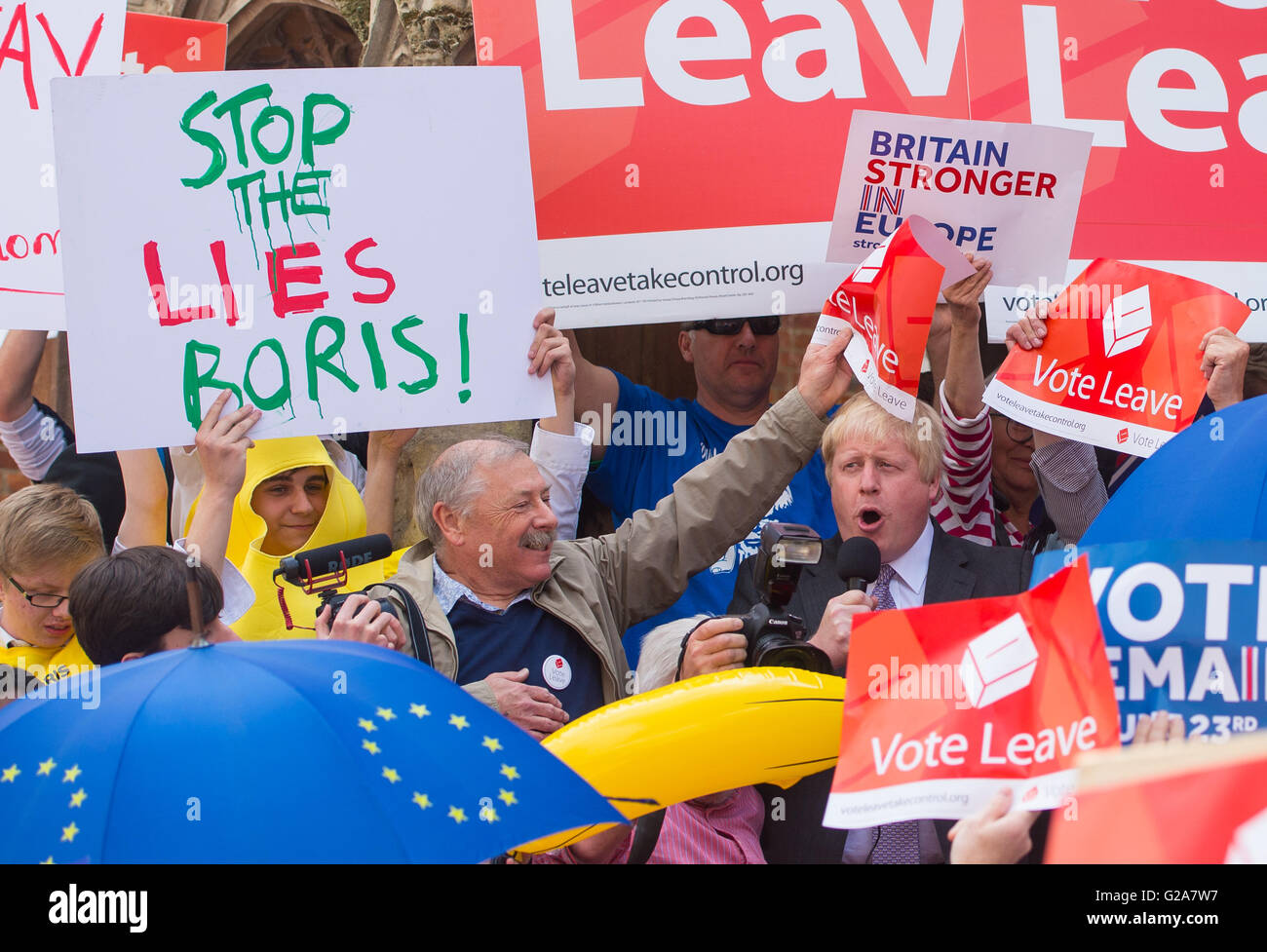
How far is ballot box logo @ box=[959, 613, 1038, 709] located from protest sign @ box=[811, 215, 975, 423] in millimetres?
1213

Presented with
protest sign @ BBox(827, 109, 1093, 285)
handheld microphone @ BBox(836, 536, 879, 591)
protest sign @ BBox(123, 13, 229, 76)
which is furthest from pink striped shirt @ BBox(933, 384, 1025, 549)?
protest sign @ BBox(123, 13, 229, 76)

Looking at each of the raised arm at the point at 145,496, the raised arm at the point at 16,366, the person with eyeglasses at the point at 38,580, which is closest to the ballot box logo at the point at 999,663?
the person with eyeglasses at the point at 38,580

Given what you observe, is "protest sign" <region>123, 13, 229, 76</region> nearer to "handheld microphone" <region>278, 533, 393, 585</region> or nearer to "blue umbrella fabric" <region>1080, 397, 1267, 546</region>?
"handheld microphone" <region>278, 533, 393, 585</region>

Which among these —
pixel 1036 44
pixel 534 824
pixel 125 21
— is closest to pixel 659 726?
pixel 534 824

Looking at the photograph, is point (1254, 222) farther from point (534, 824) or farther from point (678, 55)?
point (534, 824)

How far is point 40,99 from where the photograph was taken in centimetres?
378

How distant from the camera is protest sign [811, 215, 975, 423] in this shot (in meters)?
3.22

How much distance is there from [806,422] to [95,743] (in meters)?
1.80

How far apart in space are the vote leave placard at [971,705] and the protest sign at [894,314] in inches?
46.7

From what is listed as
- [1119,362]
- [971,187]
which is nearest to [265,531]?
[971,187]

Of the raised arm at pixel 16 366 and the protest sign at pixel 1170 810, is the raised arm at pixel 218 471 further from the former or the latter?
the protest sign at pixel 1170 810

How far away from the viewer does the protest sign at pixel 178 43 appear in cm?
405

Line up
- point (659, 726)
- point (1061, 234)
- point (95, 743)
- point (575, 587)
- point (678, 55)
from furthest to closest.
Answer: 1. point (678, 55)
2. point (1061, 234)
3. point (575, 587)
4. point (659, 726)
5. point (95, 743)
